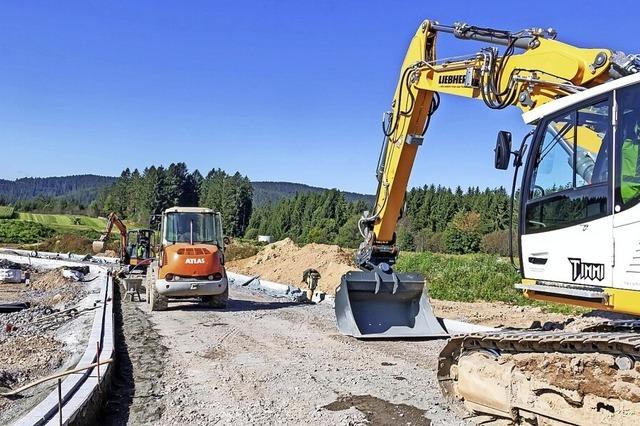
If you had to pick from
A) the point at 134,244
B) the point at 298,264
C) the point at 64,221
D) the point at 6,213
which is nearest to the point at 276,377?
the point at 298,264

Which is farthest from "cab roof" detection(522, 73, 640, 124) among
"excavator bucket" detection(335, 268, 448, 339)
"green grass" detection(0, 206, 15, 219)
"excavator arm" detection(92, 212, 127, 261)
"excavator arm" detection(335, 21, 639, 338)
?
"green grass" detection(0, 206, 15, 219)

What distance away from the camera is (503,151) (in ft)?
20.1

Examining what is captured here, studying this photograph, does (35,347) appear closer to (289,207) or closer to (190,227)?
(190,227)

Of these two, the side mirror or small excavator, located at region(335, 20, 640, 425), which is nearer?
small excavator, located at region(335, 20, 640, 425)

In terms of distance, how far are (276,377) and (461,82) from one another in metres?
4.72

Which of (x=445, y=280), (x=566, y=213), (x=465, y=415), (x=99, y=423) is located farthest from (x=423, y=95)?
(x=445, y=280)

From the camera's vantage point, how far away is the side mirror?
611cm

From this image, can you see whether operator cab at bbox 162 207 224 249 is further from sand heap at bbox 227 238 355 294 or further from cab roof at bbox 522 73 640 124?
cab roof at bbox 522 73 640 124

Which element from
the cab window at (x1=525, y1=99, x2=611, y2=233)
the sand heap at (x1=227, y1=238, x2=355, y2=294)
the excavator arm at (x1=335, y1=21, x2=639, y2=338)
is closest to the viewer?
the cab window at (x1=525, y1=99, x2=611, y2=233)

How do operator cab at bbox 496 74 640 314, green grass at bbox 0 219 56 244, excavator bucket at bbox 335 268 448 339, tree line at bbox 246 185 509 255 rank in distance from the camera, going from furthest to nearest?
green grass at bbox 0 219 56 244 < tree line at bbox 246 185 509 255 < excavator bucket at bbox 335 268 448 339 < operator cab at bbox 496 74 640 314

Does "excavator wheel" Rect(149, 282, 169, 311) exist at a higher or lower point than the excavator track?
lower

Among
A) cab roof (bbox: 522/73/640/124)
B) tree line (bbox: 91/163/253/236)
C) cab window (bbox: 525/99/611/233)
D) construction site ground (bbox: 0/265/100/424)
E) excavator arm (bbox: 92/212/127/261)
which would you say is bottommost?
construction site ground (bbox: 0/265/100/424)

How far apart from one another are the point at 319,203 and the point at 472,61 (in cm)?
8686

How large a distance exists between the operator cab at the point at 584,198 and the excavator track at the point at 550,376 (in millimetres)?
445
